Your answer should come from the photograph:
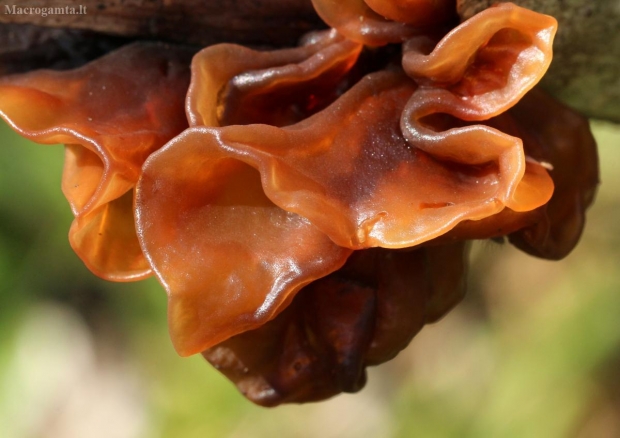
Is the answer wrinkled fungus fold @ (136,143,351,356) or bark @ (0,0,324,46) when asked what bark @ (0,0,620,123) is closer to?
bark @ (0,0,324,46)

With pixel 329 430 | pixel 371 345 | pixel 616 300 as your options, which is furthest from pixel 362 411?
pixel 371 345

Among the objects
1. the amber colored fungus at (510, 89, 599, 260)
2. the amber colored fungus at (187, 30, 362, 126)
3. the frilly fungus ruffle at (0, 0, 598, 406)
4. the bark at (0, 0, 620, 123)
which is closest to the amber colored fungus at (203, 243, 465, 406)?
the frilly fungus ruffle at (0, 0, 598, 406)

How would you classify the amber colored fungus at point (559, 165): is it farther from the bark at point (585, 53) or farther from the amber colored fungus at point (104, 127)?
the amber colored fungus at point (104, 127)

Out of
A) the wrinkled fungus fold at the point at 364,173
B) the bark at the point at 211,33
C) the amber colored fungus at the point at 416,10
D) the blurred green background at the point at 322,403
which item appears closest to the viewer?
the wrinkled fungus fold at the point at 364,173

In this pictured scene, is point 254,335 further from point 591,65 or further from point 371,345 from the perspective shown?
point 591,65

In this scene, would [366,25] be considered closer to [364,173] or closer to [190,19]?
[364,173]

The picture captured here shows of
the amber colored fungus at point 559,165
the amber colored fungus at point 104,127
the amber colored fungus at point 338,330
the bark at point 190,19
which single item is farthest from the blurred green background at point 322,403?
the amber colored fungus at point 104,127

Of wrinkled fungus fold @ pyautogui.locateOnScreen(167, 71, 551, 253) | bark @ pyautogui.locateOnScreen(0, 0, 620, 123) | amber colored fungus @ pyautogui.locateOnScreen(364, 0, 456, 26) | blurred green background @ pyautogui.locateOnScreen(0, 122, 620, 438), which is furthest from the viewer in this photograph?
blurred green background @ pyautogui.locateOnScreen(0, 122, 620, 438)

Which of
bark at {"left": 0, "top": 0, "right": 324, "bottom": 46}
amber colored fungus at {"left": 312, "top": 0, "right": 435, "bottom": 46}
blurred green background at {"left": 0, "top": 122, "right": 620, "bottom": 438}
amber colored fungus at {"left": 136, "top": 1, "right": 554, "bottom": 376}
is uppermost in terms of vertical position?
amber colored fungus at {"left": 312, "top": 0, "right": 435, "bottom": 46}
